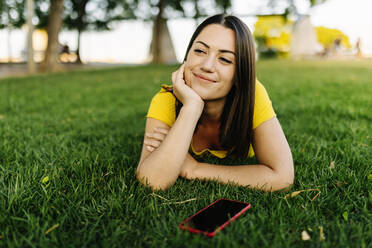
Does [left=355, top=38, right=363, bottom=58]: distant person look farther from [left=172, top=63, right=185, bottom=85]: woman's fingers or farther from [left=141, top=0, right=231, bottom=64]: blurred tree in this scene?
[left=172, top=63, right=185, bottom=85]: woman's fingers

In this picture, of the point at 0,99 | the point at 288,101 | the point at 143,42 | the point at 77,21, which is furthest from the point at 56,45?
the point at 143,42

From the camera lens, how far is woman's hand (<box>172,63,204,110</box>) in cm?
217

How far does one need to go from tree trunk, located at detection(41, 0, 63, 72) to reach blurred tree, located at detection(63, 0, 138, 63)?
10.4 m

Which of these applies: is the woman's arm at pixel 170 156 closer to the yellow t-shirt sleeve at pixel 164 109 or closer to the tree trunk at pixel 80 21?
the yellow t-shirt sleeve at pixel 164 109

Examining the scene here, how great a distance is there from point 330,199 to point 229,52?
1121 mm

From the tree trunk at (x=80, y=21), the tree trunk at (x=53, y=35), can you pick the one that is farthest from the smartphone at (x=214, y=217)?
the tree trunk at (x=80, y=21)

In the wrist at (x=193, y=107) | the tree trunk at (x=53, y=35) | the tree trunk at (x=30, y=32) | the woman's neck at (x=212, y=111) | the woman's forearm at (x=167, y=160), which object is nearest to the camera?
the woman's forearm at (x=167, y=160)

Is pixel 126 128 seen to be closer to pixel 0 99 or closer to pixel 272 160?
pixel 272 160

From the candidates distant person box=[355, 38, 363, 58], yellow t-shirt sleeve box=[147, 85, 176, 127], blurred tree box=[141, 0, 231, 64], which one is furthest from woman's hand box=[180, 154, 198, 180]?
distant person box=[355, 38, 363, 58]

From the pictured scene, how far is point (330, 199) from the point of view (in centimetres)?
196

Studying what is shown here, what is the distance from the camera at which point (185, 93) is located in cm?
221

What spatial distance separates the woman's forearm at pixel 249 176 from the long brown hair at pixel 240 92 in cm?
31

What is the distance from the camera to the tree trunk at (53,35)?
46.9 feet

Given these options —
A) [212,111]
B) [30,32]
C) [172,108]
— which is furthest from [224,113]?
[30,32]
